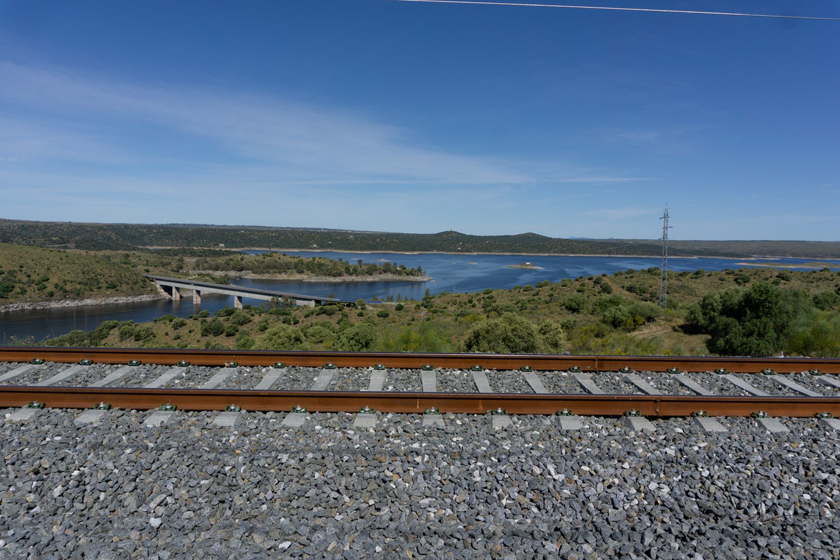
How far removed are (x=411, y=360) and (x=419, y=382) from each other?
658 millimetres

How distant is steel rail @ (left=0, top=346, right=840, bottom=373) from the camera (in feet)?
23.5

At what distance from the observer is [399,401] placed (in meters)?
5.28

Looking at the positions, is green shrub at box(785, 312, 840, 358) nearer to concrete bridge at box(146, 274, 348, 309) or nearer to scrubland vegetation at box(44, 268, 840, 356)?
scrubland vegetation at box(44, 268, 840, 356)

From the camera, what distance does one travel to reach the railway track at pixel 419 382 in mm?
5293

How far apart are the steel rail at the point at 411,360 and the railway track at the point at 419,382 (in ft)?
0.06

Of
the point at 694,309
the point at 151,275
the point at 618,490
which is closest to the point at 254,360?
the point at 618,490

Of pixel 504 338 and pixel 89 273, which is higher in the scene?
pixel 504 338

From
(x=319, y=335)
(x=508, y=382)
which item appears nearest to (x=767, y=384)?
(x=508, y=382)

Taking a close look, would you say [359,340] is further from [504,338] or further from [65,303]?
[65,303]

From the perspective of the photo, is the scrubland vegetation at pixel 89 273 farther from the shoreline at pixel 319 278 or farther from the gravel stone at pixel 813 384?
the gravel stone at pixel 813 384

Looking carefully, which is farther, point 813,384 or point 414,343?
point 414,343

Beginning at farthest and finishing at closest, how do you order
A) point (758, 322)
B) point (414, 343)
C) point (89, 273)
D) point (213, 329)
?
point (89, 273) < point (213, 329) < point (758, 322) < point (414, 343)

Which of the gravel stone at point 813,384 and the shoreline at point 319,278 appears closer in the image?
the gravel stone at point 813,384

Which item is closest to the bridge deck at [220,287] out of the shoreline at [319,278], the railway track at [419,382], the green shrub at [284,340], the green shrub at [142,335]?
the shoreline at [319,278]
